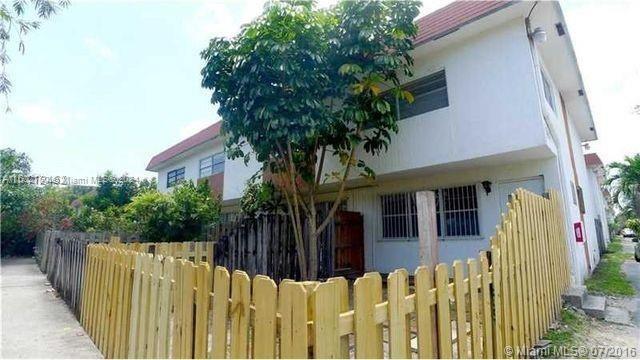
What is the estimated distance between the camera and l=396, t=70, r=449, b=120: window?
7.82 metres

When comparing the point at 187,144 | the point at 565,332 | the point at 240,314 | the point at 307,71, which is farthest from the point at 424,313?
the point at 187,144

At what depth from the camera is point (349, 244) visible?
32.4 ft

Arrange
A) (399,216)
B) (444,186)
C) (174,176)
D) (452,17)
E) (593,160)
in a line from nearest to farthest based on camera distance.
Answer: (452,17) → (444,186) → (399,216) → (593,160) → (174,176)

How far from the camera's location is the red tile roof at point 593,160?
19844mm

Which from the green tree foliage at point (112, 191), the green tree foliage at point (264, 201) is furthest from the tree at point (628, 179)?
the green tree foliage at point (112, 191)

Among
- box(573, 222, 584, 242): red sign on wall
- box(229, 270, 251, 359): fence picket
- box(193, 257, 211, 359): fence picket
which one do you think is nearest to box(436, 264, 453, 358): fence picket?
box(229, 270, 251, 359): fence picket

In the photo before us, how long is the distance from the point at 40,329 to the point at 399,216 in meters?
8.14

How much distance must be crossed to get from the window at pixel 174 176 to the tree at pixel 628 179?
30.3m

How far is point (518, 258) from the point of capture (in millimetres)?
3887

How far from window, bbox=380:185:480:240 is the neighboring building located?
3 centimetres

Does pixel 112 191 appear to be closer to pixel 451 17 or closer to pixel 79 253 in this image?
pixel 79 253

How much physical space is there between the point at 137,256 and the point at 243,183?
1113 centimetres

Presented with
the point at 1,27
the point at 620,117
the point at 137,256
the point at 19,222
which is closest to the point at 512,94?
the point at 137,256

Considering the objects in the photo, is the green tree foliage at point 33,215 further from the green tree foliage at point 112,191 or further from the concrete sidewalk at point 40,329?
the concrete sidewalk at point 40,329
